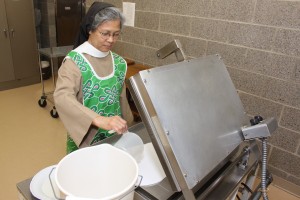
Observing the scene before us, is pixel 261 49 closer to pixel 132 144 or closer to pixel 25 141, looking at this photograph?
pixel 132 144

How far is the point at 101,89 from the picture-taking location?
3.86 ft

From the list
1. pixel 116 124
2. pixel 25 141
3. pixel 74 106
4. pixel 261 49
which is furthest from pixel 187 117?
pixel 25 141

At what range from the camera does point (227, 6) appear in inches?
77.5

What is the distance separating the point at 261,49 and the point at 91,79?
1361 millimetres

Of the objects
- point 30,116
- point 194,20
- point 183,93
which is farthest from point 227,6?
point 30,116

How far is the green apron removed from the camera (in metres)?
1.13

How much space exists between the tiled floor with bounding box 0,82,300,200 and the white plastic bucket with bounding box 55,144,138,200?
1.43m

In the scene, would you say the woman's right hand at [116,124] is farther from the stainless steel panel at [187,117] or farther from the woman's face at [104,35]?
the woman's face at [104,35]

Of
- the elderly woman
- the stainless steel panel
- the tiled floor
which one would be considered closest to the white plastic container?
the elderly woman

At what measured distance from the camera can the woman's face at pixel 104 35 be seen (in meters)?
1.13

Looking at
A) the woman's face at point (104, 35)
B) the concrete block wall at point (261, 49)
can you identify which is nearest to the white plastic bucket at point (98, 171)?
the woman's face at point (104, 35)

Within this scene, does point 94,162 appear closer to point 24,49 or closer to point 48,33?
point 24,49

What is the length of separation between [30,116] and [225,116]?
8.75 feet

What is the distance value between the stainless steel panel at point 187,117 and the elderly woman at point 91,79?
34 cm
